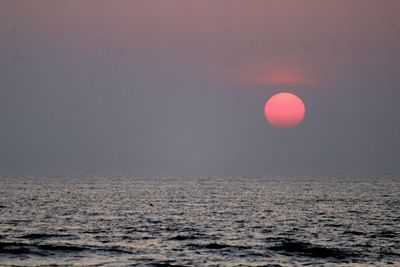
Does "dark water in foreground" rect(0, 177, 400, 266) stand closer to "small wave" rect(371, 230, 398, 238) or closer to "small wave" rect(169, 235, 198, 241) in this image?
"small wave" rect(169, 235, 198, 241)

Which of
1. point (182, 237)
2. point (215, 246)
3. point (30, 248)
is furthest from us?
point (182, 237)

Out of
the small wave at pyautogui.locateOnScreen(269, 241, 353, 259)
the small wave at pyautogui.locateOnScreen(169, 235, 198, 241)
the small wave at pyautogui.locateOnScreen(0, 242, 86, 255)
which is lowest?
the small wave at pyautogui.locateOnScreen(269, 241, 353, 259)

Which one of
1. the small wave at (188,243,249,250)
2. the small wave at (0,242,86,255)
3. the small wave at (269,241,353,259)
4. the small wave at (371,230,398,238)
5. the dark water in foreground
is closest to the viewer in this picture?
the dark water in foreground

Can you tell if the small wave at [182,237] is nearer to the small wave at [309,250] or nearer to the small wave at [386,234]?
the small wave at [309,250]

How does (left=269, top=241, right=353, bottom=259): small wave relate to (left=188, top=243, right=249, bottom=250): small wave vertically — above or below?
below

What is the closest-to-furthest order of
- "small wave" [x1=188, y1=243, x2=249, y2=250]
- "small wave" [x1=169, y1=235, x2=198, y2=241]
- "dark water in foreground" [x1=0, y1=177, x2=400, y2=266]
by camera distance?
"dark water in foreground" [x1=0, y1=177, x2=400, y2=266] < "small wave" [x1=188, y1=243, x2=249, y2=250] < "small wave" [x1=169, y1=235, x2=198, y2=241]

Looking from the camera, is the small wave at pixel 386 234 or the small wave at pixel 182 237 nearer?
the small wave at pixel 182 237

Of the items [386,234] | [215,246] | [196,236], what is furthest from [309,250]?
[386,234]

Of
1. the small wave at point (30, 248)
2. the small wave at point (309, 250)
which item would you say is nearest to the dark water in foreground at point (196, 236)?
the small wave at point (30, 248)

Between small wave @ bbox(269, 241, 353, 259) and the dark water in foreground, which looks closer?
the dark water in foreground

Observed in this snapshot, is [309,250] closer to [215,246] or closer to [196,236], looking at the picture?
[215,246]

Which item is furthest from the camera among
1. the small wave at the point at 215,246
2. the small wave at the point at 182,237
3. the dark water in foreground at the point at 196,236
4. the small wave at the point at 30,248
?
the small wave at the point at 182,237

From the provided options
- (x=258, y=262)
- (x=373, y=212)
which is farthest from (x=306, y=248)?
(x=373, y=212)

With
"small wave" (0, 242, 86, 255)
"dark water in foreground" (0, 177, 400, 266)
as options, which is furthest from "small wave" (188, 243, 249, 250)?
"small wave" (0, 242, 86, 255)
